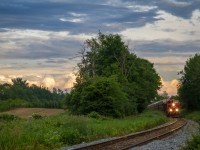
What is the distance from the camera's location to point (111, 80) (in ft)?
186

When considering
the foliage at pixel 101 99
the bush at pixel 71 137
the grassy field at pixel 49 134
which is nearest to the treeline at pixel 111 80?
the foliage at pixel 101 99

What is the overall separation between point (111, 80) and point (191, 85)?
46.7 metres

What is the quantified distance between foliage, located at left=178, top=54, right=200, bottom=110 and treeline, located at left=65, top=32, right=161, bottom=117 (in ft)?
26.3

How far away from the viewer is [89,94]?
5412 cm

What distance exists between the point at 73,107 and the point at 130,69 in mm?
27186

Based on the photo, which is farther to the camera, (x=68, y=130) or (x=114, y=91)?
(x=114, y=91)

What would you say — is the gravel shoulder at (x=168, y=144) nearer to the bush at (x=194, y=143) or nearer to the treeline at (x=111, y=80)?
the bush at (x=194, y=143)

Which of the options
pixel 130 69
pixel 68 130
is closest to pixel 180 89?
pixel 130 69

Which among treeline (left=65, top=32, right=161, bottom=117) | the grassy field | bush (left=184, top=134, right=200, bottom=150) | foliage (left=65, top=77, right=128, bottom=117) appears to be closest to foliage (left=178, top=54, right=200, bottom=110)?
treeline (left=65, top=32, right=161, bottom=117)

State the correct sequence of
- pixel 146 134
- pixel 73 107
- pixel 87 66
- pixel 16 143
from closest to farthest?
pixel 16 143 → pixel 146 134 → pixel 73 107 → pixel 87 66

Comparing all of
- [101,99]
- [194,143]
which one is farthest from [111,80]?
[194,143]

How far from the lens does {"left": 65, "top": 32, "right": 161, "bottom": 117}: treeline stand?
2153 inches

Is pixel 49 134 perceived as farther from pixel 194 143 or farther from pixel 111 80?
pixel 111 80

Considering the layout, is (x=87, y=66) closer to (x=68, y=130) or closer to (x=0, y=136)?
(x=68, y=130)
